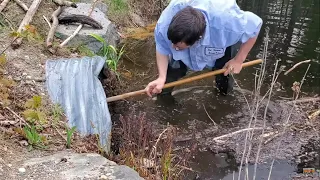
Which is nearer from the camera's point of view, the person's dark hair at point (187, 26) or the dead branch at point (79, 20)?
the person's dark hair at point (187, 26)

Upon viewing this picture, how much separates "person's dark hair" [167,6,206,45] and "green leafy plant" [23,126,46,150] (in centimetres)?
125

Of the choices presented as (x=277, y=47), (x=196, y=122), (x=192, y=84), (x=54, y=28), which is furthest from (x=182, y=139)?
(x=277, y=47)

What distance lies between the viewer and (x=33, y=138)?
10.3 feet

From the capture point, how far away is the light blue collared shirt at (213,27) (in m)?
3.61

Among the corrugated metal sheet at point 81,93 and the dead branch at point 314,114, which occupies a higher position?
the corrugated metal sheet at point 81,93

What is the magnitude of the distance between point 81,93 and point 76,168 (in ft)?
3.49

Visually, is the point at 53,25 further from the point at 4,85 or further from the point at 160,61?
the point at 160,61

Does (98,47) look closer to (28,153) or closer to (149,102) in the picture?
(149,102)

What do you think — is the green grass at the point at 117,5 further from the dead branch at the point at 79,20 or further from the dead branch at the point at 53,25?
the dead branch at the point at 79,20

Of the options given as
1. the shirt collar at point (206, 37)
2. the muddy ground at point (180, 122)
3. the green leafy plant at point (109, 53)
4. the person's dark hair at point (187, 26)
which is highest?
the person's dark hair at point (187, 26)

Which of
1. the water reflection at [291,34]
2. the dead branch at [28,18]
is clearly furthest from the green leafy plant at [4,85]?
the water reflection at [291,34]

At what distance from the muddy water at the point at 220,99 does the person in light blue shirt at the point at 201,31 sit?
78cm

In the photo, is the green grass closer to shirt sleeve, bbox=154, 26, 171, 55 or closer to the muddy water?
the muddy water

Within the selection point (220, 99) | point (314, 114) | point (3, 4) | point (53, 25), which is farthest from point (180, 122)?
point (3, 4)
